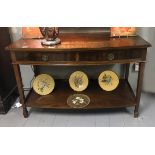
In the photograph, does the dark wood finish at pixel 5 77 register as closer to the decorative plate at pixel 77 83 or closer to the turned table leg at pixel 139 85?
the decorative plate at pixel 77 83

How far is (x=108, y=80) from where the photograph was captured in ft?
5.21

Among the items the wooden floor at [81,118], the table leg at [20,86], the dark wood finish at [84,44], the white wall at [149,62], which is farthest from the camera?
the white wall at [149,62]

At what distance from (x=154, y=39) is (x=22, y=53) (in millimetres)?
1032

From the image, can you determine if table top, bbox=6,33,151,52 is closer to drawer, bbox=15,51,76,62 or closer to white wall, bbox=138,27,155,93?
drawer, bbox=15,51,76,62

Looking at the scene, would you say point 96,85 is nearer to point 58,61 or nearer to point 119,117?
point 119,117

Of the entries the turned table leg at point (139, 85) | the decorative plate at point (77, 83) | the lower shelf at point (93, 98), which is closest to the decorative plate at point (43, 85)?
the lower shelf at point (93, 98)

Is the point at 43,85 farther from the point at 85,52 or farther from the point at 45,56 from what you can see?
the point at 85,52

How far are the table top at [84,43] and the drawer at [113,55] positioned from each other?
4 centimetres

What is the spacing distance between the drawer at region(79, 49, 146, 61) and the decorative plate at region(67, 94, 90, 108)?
1.24ft

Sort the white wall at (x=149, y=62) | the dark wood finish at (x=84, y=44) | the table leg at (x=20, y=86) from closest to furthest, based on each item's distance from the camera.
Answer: the dark wood finish at (x=84, y=44) → the table leg at (x=20, y=86) → the white wall at (x=149, y=62)

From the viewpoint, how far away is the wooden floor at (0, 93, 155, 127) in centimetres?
142

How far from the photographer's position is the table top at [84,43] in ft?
3.95

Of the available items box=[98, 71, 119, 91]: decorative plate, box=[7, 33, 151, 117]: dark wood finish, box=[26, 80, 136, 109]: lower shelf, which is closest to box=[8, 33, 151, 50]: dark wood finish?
box=[7, 33, 151, 117]: dark wood finish
